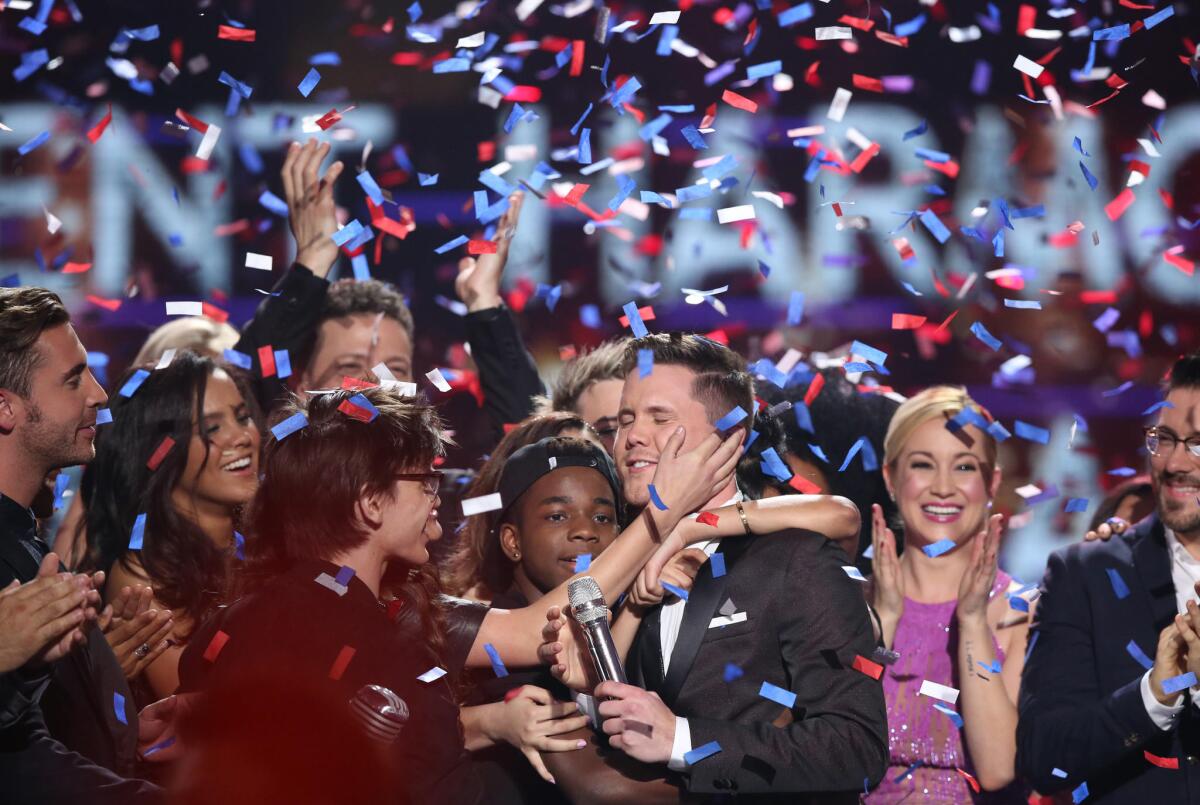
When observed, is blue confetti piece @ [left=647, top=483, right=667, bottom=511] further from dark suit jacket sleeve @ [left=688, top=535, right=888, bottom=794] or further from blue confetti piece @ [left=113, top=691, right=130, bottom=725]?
blue confetti piece @ [left=113, top=691, right=130, bottom=725]

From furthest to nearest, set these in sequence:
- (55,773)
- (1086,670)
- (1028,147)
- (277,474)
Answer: (1028,147) < (1086,670) < (277,474) < (55,773)

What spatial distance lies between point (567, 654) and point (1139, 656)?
4.64 feet

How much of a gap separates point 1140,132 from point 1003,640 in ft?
8.90

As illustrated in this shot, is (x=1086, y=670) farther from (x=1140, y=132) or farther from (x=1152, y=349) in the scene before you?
(x=1140, y=132)

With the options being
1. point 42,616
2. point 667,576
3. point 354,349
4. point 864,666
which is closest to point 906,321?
point 354,349

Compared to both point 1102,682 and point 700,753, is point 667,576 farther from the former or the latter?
point 1102,682

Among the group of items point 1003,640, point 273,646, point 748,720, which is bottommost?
point 1003,640

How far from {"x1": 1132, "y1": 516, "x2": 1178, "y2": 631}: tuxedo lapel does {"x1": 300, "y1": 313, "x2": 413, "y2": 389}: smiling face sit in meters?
2.23

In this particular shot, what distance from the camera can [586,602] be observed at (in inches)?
103

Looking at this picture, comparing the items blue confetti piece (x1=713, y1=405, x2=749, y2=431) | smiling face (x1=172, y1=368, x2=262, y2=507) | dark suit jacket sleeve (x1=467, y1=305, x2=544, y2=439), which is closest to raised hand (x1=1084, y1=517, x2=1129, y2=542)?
blue confetti piece (x1=713, y1=405, x2=749, y2=431)

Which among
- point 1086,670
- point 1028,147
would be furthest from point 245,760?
point 1028,147

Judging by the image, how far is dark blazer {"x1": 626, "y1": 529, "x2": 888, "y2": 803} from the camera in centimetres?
268

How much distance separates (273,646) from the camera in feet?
8.61

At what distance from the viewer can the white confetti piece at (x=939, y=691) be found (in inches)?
135
